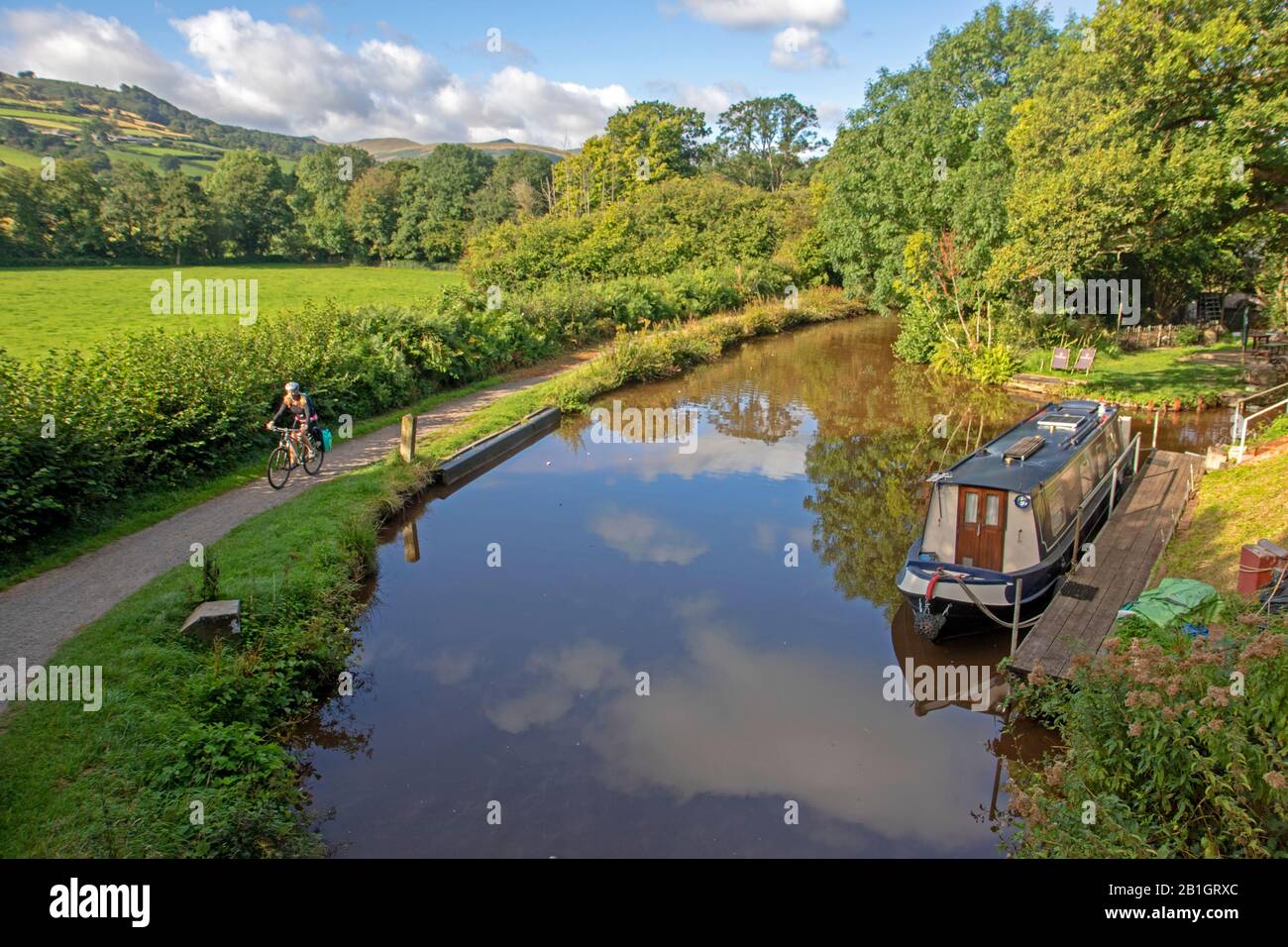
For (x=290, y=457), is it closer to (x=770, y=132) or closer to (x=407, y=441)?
(x=407, y=441)

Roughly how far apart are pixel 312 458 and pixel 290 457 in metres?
0.57

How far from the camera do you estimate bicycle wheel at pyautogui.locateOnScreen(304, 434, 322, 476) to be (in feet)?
47.0

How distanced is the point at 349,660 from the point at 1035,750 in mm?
7502

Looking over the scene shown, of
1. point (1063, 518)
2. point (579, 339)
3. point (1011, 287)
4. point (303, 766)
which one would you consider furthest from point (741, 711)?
point (579, 339)

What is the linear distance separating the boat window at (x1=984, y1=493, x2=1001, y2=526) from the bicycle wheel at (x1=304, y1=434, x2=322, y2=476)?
36.9 ft

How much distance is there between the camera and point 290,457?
1391cm

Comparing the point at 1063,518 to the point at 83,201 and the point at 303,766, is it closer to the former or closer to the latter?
the point at 303,766

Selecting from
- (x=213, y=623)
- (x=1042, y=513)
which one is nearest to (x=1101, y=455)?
(x=1042, y=513)

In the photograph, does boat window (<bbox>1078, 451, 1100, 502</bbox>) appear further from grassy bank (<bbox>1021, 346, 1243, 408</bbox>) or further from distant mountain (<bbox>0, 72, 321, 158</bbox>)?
distant mountain (<bbox>0, 72, 321, 158</bbox>)

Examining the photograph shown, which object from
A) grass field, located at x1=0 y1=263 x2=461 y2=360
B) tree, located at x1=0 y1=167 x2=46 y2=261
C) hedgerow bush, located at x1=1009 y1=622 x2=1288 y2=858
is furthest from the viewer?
tree, located at x1=0 y1=167 x2=46 y2=261

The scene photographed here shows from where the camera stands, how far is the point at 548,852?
20.9ft

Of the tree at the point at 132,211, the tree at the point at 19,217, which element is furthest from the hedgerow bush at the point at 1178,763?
the tree at the point at 132,211

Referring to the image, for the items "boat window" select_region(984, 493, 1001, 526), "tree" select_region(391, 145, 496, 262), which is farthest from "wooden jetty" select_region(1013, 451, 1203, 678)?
"tree" select_region(391, 145, 496, 262)

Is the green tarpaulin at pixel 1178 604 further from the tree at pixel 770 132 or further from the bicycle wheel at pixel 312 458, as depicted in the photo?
the tree at pixel 770 132
